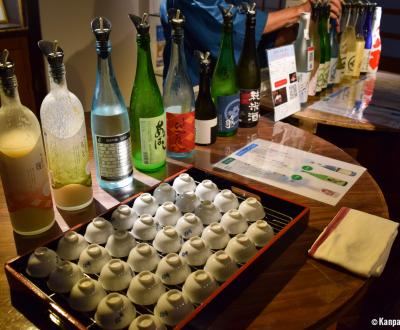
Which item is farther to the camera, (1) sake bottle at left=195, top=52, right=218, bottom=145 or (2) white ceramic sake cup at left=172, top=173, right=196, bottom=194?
(1) sake bottle at left=195, top=52, right=218, bottom=145

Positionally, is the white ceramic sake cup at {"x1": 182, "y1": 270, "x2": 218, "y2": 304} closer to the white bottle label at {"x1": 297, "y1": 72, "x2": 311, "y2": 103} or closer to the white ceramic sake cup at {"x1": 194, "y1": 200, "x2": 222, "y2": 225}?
the white ceramic sake cup at {"x1": 194, "y1": 200, "x2": 222, "y2": 225}

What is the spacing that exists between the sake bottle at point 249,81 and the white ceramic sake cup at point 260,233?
0.61 metres

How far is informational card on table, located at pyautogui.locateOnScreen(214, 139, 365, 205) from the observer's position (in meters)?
0.99

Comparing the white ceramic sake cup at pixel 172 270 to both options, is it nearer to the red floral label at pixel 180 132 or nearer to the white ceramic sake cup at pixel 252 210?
the white ceramic sake cup at pixel 252 210

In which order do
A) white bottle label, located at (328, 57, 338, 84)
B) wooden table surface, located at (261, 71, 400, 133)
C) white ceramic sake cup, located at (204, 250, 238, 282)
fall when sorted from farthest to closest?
white bottle label, located at (328, 57, 338, 84) < wooden table surface, located at (261, 71, 400, 133) < white ceramic sake cup, located at (204, 250, 238, 282)

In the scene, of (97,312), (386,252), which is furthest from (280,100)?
(97,312)

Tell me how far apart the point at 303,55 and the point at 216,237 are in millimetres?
1106

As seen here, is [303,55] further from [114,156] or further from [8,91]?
[8,91]

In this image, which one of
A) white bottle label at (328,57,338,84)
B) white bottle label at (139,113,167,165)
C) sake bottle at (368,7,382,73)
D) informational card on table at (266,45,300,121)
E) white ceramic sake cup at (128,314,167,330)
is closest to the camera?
white ceramic sake cup at (128,314,167,330)

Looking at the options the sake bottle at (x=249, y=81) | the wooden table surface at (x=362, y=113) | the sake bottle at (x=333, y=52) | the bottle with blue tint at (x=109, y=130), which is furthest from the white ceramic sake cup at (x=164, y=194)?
the sake bottle at (x=333, y=52)

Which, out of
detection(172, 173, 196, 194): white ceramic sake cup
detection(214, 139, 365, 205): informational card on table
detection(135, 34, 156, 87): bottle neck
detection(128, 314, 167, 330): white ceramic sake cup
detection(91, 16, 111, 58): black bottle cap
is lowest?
detection(214, 139, 365, 205): informational card on table

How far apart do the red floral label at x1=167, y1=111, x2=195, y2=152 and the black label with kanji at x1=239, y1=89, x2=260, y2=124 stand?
0.88 feet

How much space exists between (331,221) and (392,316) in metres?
1.01

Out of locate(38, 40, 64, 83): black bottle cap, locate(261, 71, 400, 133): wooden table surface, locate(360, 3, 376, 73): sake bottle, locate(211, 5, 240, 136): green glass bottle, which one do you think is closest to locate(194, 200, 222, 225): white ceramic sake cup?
locate(38, 40, 64, 83): black bottle cap
